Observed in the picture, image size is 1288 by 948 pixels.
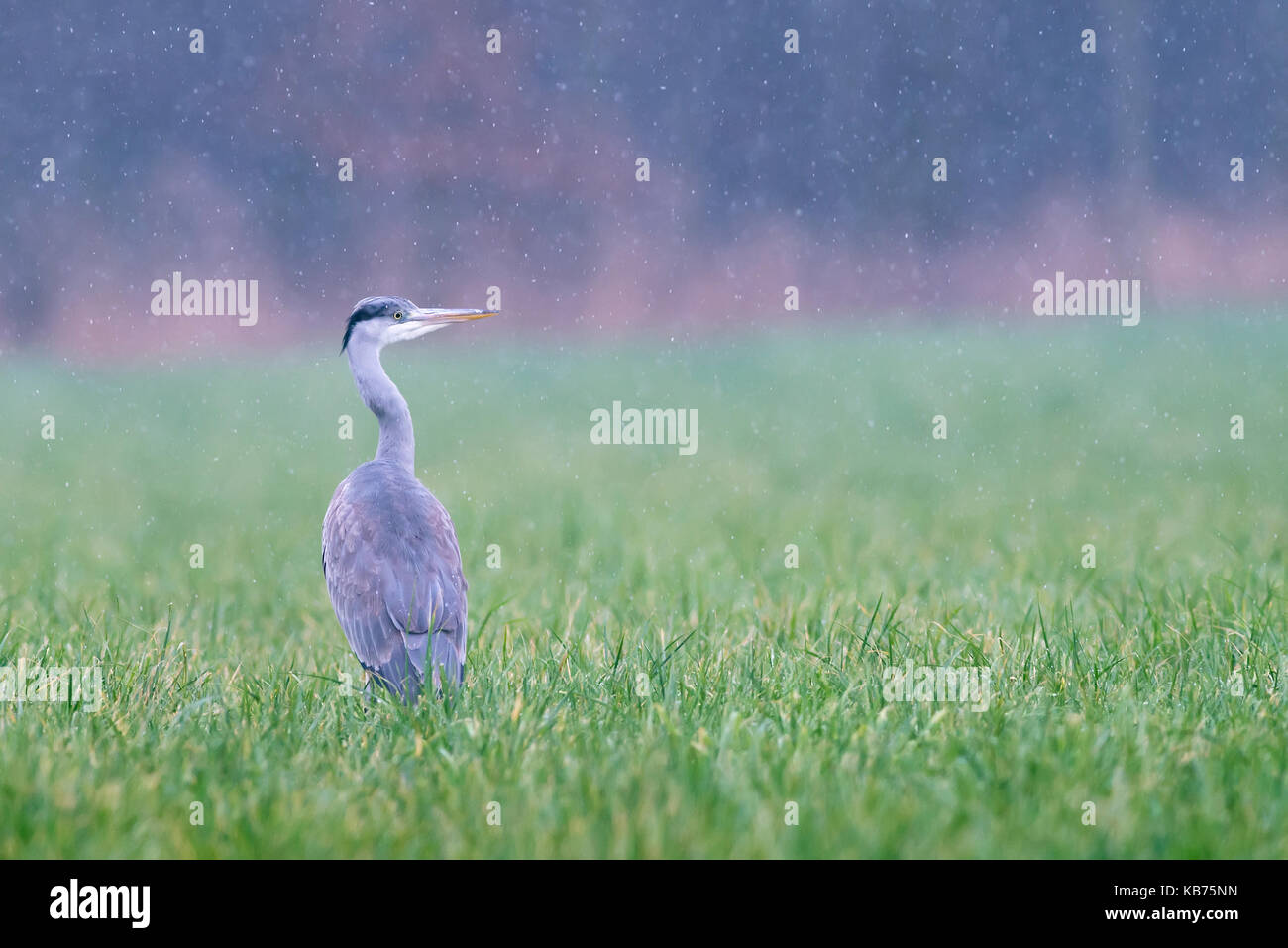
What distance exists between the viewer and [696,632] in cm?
533

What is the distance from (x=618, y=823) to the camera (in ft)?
10.7

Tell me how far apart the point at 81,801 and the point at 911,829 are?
2.25 m

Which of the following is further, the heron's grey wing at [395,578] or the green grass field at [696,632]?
the heron's grey wing at [395,578]

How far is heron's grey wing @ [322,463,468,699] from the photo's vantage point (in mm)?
4477

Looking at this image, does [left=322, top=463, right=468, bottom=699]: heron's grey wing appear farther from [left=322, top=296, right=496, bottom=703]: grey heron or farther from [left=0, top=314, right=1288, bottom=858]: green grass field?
[left=0, top=314, right=1288, bottom=858]: green grass field

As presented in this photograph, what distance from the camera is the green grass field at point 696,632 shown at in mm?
3377

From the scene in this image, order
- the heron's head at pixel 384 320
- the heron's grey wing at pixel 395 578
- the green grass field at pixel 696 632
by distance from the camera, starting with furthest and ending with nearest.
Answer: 1. the heron's head at pixel 384 320
2. the heron's grey wing at pixel 395 578
3. the green grass field at pixel 696 632

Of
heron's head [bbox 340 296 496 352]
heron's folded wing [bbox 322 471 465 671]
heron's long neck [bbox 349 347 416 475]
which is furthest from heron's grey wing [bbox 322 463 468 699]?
heron's head [bbox 340 296 496 352]

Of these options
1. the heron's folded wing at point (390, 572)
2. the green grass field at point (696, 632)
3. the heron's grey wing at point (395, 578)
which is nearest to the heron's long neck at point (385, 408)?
the heron's grey wing at point (395, 578)

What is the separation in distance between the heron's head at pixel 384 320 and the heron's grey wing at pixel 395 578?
617mm

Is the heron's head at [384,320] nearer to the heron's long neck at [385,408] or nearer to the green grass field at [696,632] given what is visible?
the heron's long neck at [385,408]

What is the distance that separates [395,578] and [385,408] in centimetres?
97
